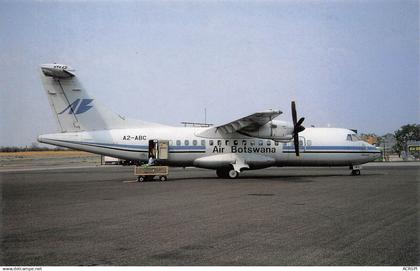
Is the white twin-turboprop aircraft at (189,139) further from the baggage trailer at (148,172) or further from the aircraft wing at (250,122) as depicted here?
the baggage trailer at (148,172)

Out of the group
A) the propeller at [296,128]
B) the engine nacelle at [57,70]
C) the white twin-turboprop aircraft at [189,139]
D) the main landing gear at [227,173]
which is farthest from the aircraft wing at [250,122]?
the engine nacelle at [57,70]

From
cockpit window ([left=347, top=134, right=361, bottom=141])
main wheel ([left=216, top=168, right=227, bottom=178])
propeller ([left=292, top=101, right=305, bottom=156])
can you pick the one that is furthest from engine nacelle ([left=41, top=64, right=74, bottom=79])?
cockpit window ([left=347, top=134, right=361, bottom=141])

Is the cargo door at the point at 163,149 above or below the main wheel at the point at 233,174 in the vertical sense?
above

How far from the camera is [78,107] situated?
25.4 m

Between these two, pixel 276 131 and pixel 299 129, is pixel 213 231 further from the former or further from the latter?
pixel 299 129

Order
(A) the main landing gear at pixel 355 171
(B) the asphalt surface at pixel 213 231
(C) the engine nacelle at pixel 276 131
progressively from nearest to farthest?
(B) the asphalt surface at pixel 213 231 < (C) the engine nacelle at pixel 276 131 < (A) the main landing gear at pixel 355 171

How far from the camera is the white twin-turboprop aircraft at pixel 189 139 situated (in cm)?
2511

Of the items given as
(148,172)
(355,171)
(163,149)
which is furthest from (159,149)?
(355,171)

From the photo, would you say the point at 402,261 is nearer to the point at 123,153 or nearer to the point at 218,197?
the point at 218,197

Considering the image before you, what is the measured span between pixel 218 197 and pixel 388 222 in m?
7.20

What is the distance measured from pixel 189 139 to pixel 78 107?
745 centimetres

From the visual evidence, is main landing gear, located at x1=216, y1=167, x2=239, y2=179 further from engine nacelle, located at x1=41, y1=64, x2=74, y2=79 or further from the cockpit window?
engine nacelle, located at x1=41, y1=64, x2=74, y2=79

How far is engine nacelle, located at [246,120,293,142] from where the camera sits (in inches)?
1042

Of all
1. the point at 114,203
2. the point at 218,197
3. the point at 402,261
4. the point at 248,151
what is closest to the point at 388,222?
the point at 402,261
